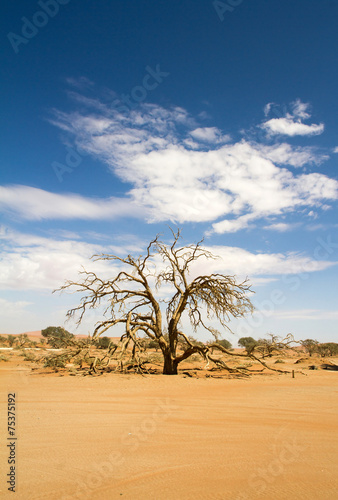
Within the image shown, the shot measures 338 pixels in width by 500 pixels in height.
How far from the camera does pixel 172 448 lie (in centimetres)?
432

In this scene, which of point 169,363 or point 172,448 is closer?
point 172,448

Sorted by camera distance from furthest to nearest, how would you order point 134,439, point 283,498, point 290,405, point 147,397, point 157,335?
point 157,335
point 147,397
point 290,405
point 134,439
point 283,498

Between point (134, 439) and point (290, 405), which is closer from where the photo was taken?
point (134, 439)

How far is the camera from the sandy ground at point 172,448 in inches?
126

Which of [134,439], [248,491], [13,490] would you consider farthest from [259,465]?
[13,490]

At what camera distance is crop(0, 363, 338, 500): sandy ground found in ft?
10.5

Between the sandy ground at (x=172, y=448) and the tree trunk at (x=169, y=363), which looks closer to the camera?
the sandy ground at (x=172, y=448)

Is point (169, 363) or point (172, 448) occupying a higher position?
point (172, 448)

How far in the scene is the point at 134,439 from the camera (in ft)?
15.4

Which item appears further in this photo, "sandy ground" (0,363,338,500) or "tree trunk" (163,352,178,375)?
"tree trunk" (163,352,178,375)

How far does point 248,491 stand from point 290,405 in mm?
5022

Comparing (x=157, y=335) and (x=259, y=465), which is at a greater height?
(x=157, y=335)

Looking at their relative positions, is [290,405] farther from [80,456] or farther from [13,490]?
[13,490]

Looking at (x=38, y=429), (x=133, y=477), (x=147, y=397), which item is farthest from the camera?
(x=147, y=397)
